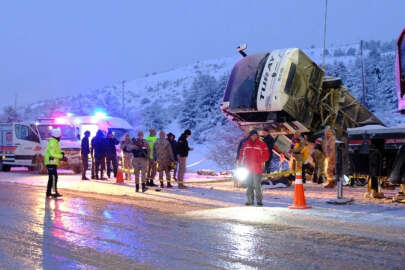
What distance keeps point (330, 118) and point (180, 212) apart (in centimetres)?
621

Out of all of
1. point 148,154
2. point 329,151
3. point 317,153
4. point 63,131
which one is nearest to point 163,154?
point 148,154

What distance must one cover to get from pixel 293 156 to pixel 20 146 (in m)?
14.1

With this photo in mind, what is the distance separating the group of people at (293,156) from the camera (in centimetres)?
1115

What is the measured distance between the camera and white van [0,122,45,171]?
23.6 metres

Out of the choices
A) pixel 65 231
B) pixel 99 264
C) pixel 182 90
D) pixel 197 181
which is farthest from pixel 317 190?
pixel 182 90

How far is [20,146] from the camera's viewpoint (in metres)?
24.2

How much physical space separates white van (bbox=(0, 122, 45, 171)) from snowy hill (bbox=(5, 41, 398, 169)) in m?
8.19

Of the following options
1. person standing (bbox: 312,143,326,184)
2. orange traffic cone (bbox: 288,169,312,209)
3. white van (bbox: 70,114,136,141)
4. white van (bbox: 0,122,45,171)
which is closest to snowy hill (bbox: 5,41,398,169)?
white van (bbox: 70,114,136,141)

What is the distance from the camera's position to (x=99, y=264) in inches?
231

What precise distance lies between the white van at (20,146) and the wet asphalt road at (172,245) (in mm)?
14116

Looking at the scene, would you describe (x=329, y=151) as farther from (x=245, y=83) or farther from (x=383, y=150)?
(x=245, y=83)

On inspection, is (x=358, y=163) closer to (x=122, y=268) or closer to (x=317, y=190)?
(x=317, y=190)

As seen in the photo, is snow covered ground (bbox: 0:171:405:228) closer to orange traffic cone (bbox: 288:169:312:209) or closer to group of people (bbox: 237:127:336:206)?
orange traffic cone (bbox: 288:169:312:209)

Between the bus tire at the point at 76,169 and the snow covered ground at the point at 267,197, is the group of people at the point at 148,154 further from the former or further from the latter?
the bus tire at the point at 76,169
